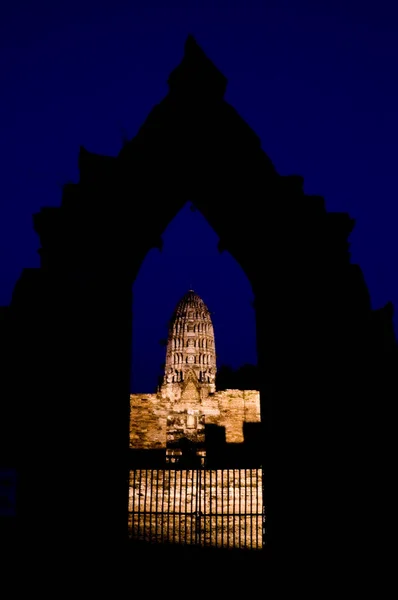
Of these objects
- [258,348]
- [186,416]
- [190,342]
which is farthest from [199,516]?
[190,342]

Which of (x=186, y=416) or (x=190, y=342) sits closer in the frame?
(x=186, y=416)

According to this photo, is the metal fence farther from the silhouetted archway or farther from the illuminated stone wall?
the illuminated stone wall

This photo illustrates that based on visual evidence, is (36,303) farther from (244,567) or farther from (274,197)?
(244,567)

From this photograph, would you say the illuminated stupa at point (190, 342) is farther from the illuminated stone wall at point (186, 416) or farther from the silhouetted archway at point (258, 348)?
the silhouetted archway at point (258, 348)

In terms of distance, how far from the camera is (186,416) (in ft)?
68.1

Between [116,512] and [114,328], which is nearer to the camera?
[116,512]

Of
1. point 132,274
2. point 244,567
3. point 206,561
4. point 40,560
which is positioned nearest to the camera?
point 40,560

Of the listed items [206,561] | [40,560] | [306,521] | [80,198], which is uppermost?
[80,198]

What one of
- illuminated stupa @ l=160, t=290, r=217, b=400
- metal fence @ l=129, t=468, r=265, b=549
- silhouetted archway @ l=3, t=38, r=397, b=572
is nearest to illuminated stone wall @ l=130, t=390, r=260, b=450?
metal fence @ l=129, t=468, r=265, b=549

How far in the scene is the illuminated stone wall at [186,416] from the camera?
20.3m

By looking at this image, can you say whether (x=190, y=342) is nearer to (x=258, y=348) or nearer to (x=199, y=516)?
(x=199, y=516)

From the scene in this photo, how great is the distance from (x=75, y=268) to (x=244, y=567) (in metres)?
5.60

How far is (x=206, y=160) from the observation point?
6.04 meters

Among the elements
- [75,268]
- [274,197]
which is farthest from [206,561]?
[274,197]
